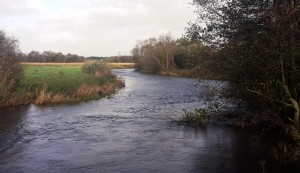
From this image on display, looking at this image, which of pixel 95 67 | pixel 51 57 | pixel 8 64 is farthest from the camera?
pixel 51 57

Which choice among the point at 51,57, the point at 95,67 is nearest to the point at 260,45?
the point at 95,67

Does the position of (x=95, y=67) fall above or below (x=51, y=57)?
below

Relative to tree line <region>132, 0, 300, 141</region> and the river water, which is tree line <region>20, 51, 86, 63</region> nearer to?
the river water

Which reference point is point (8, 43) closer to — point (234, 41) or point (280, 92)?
point (234, 41)

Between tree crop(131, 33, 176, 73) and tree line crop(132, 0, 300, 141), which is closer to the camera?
tree line crop(132, 0, 300, 141)

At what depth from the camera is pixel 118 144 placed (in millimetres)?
16594

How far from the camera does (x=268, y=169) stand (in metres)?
12.7

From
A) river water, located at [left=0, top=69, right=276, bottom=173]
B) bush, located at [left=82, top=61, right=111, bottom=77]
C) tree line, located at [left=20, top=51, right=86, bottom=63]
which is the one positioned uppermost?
tree line, located at [left=20, top=51, right=86, bottom=63]

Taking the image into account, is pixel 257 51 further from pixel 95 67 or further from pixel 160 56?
pixel 160 56

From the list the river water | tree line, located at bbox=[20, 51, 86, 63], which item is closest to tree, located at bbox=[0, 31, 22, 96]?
the river water

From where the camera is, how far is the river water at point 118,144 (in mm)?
13469

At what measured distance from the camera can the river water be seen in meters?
13.5

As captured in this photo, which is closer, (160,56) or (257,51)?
(257,51)

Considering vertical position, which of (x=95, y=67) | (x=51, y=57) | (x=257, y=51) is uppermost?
(x=51, y=57)
